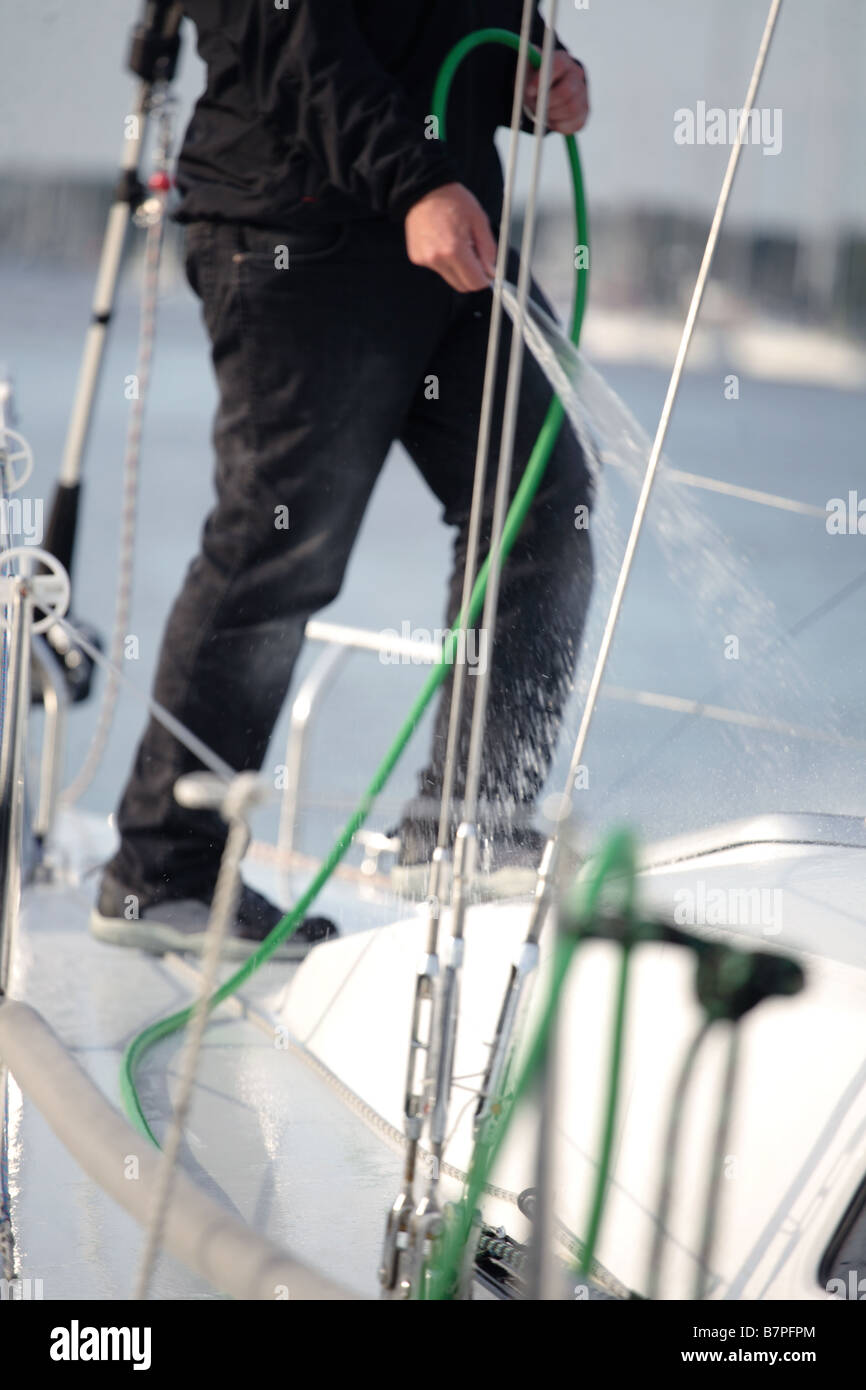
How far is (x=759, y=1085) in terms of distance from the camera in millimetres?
867

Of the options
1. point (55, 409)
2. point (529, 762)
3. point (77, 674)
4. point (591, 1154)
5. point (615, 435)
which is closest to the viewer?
point (591, 1154)

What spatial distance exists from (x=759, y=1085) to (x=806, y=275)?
13.7 metres

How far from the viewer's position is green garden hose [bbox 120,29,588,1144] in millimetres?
1271

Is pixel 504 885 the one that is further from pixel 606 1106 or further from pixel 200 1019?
pixel 200 1019

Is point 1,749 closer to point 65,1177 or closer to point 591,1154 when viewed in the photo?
point 65,1177

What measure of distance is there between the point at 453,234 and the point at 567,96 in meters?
0.24

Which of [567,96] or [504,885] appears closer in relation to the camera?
[504,885]

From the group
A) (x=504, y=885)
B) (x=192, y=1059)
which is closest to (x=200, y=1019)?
(x=192, y=1059)

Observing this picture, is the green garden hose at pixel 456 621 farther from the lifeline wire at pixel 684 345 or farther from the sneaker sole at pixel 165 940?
the lifeline wire at pixel 684 345

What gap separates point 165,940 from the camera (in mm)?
1529

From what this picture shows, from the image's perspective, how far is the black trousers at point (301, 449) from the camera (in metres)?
1.39

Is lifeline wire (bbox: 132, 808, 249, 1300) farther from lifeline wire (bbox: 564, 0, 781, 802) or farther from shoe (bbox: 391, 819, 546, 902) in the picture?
shoe (bbox: 391, 819, 546, 902)

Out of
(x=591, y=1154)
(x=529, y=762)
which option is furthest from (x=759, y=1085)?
(x=529, y=762)

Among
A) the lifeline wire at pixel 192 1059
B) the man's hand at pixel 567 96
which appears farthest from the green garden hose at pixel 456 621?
the lifeline wire at pixel 192 1059
